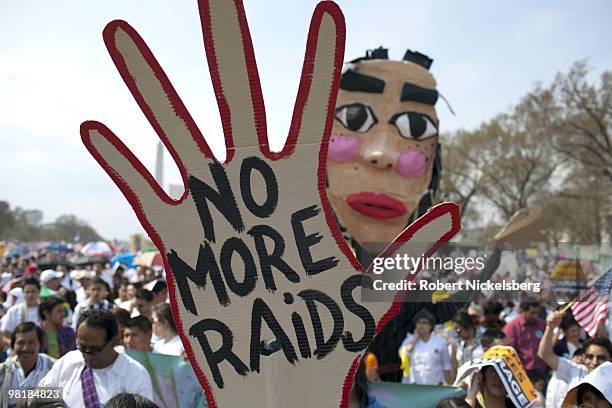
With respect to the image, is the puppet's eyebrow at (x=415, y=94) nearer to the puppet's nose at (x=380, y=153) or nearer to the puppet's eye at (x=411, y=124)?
the puppet's eye at (x=411, y=124)

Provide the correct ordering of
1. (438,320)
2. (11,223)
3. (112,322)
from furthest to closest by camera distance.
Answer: (11,223) < (438,320) < (112,322)

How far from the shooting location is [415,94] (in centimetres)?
580

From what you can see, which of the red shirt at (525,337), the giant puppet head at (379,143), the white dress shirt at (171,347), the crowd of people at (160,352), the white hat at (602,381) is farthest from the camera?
the giant puppet head at (379,143)

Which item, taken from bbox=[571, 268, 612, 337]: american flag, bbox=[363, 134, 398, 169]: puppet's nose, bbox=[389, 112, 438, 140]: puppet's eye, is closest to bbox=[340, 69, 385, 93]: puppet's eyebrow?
bbox=[389, 112, 438, 140]: puppet's eye

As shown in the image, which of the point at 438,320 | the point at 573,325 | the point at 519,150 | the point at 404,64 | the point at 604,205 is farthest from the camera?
the point at 519,150

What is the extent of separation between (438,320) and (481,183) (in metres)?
23.1

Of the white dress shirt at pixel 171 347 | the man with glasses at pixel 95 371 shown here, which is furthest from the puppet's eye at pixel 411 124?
the man with glasses at pixel 95 371

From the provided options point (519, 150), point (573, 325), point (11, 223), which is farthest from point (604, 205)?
point (11, 223)

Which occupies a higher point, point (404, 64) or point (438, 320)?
point (404, 64)

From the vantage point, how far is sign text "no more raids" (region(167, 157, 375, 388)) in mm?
1756

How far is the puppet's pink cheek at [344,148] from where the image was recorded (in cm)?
579

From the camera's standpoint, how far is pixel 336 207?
5.96 m

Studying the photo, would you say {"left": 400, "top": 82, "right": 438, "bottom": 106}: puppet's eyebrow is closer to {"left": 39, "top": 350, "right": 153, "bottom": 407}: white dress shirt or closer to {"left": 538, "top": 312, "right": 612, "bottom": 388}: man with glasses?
{"left": 538, "top": 312, "right": 612, "bottom": 388}: man with glasses

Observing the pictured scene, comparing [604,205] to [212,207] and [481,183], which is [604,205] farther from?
[212,207]
